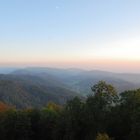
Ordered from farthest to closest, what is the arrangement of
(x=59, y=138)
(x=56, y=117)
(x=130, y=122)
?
(x=56, y=117)
(x=59, y=138)
(x=130, y=122)

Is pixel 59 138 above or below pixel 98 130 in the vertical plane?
below

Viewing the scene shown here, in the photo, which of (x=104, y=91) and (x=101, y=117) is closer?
(x=101, y=117)

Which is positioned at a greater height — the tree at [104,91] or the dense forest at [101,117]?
the tree at [104,91]

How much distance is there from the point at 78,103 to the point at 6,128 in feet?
60.9

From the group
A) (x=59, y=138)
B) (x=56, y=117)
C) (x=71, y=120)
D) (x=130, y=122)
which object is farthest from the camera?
(x=56, y=117)

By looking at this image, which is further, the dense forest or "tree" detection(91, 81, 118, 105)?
"tree" detection(91, 81, 118, 105)

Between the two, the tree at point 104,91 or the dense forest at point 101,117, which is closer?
the dense forest at point 101,117

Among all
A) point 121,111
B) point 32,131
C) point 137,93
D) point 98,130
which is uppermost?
point 137,93

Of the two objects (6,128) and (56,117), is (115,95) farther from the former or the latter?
(6,128)

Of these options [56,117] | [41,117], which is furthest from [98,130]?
[41,117]

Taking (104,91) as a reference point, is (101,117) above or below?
below

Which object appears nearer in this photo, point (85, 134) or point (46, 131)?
point (85, 134)

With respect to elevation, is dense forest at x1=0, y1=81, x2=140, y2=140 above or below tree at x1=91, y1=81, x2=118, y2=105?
below

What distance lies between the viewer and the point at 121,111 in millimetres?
47812
